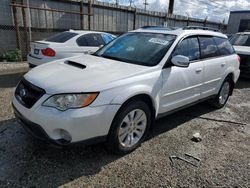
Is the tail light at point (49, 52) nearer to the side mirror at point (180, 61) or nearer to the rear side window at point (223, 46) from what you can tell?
the side mirror at point (180, 61)

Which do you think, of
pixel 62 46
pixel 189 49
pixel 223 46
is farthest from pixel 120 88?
pixel 62 46

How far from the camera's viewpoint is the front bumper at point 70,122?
8.31 ft

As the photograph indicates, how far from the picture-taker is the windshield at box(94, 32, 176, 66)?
11.6 ft

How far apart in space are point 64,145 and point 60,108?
16.5 inches

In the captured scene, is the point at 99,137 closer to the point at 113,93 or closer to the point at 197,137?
the point at 113,93

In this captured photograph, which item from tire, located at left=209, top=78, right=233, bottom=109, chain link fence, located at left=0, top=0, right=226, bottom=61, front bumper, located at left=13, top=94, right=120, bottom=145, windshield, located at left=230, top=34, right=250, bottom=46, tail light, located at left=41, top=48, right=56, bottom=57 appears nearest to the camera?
front bumper, located at left=13, top=94, right=120, bottom=145

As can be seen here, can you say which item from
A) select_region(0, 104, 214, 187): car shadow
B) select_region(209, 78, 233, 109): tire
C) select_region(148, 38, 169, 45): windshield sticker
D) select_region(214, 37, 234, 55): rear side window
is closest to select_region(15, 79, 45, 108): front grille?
select_region(0, 104, 214, 187): car shadow

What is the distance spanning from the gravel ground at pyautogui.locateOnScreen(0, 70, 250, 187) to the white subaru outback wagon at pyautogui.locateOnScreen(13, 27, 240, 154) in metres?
0.31

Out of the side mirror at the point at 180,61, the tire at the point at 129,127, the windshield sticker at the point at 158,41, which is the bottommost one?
the tire at the point at 129,127

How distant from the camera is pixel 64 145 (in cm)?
262

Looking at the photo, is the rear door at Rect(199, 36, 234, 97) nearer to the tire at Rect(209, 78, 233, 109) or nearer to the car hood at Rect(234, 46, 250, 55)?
the tire at Rect(209, 78, 233, 109)

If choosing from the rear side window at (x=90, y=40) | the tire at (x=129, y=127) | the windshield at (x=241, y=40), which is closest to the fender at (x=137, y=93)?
the tire at (x=129, y=127)

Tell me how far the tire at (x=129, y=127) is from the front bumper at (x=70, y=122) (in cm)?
15

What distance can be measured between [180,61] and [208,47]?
1.45 meters
